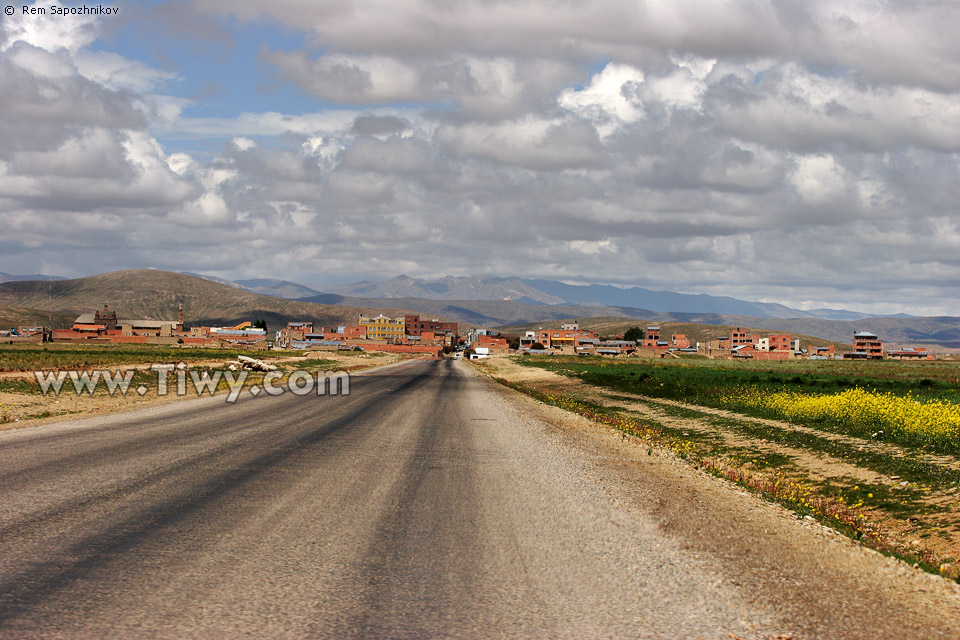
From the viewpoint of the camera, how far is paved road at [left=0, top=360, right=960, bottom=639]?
6770mm

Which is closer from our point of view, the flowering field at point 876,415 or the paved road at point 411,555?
the paved road at point 411,555

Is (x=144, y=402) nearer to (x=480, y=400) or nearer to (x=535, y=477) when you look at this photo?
(x=480, y=400)

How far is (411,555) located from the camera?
28.8 ft

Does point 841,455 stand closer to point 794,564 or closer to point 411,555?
point 794,564

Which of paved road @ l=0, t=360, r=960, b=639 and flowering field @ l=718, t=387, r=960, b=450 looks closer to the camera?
paved road @ l=0, t=360, r=960, b=639

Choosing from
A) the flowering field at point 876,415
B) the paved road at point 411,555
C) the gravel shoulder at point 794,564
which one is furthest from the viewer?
the flowering field at point 876,415

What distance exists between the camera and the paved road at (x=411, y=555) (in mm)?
6770

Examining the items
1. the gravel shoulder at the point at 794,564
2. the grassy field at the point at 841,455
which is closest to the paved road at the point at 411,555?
the gravel shoulder at the point at 794,564

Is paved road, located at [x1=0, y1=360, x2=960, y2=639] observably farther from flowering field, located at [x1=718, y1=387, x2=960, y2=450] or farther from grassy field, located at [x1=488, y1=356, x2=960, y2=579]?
flowering field, located at [x1=718, y1=387, x2=960, y2=450]

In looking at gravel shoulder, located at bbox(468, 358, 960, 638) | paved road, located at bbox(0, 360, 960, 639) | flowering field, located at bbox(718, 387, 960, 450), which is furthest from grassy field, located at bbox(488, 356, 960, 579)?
paved road, located at bbox(0, 360, 960, 639)

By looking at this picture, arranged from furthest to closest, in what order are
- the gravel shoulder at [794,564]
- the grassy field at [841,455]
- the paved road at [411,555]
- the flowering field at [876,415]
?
the flowering field at [876,415], the grassy field at [841,455], the gravel shoulder at [794,564], the paved road at [411,555]

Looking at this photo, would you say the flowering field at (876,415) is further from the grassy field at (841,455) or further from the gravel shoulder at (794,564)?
the gravel shoulder at (794,564)

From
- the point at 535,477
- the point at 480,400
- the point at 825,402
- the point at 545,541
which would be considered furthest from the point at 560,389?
the point at 545,541

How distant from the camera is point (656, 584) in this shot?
8.05 m
